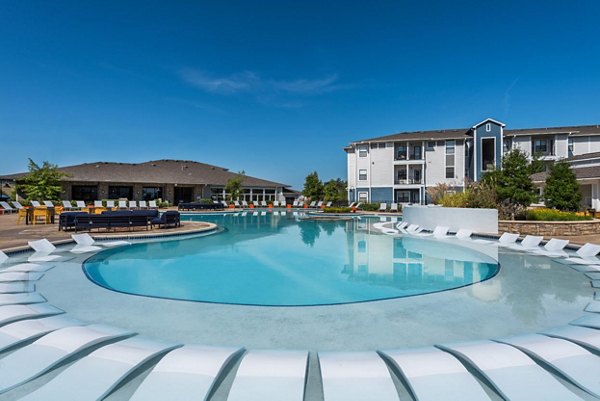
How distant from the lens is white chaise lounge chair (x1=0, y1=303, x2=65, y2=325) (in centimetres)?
411

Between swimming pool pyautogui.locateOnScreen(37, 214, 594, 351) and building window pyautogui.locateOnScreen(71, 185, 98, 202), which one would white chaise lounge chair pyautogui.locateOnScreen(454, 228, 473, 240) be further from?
building window pyautogui.locateOnScreen(71, 185, 98, 202)

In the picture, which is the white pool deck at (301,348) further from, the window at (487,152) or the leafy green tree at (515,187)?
the window at (487,152)

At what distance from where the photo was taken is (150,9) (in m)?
17.9

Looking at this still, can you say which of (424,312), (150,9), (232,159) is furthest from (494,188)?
(232,159)

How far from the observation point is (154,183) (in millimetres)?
34906

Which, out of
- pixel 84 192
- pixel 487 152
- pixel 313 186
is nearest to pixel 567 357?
pixel 313 186

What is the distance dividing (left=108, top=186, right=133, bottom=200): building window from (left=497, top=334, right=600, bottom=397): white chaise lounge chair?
38.4 meters

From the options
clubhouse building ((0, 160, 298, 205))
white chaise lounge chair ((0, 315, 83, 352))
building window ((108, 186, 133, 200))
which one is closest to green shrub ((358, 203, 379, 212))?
clubhouse building ((0, 160, 298, 205))

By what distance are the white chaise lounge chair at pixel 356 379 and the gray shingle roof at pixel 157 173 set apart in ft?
115

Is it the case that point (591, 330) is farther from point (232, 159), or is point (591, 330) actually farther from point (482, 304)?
point (232, 159)

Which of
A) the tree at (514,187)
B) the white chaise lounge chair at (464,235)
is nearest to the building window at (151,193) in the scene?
the white chaise lounge chair at (464,235)

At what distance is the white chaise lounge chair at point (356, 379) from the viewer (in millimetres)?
2529

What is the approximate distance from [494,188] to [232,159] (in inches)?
1607

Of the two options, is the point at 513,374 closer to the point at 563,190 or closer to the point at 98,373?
the point at 98,373
